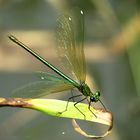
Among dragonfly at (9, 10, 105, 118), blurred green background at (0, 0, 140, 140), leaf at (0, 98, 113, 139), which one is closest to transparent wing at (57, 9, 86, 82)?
dragonfly at (9, 10, 105, 118)

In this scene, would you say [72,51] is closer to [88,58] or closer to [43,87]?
[43,87]

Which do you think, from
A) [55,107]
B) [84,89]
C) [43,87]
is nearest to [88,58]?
[84,89]

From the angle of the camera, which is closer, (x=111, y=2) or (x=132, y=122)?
(x=132, y=122)

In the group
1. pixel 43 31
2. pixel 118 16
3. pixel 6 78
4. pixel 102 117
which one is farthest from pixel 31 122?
pixel 102 117

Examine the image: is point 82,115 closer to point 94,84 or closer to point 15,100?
point 15,100

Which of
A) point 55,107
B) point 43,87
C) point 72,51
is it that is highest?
point 72,51

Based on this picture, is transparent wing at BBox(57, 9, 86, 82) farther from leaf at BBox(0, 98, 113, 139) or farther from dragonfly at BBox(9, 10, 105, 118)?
leaf at BBox(0, 98, 113, 139)
